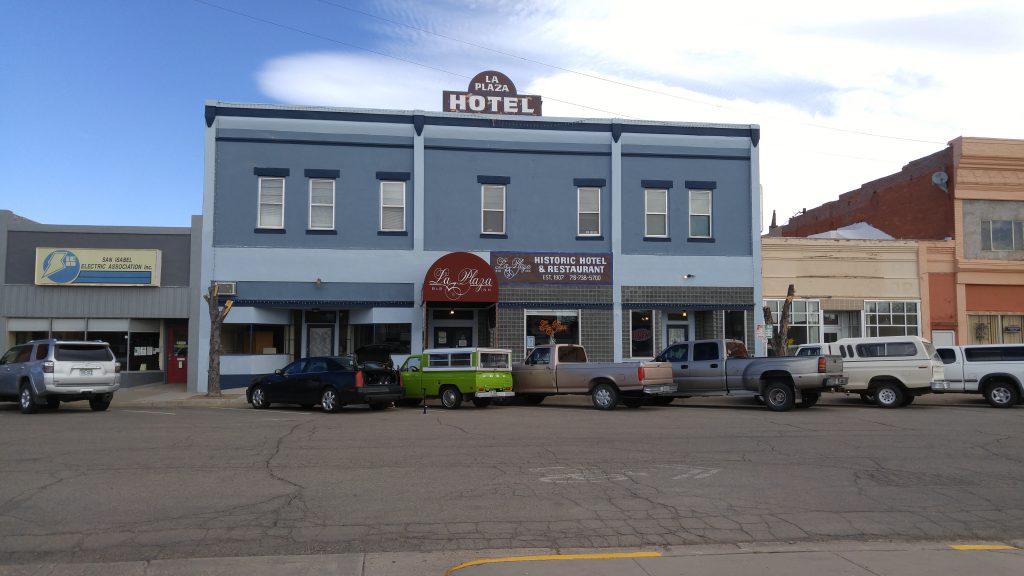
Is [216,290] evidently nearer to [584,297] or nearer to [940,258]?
[584,297]

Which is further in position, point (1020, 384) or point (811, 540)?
point (1020, 384)

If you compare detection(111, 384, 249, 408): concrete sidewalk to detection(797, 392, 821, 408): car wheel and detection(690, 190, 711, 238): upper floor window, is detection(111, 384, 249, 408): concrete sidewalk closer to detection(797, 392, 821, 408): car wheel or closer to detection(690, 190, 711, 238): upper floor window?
detection(797, 392, 821, 408): car wheel

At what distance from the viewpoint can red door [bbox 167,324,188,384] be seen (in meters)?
28.2

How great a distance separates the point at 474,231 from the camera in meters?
26.9

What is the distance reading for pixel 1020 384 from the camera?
67.4ft

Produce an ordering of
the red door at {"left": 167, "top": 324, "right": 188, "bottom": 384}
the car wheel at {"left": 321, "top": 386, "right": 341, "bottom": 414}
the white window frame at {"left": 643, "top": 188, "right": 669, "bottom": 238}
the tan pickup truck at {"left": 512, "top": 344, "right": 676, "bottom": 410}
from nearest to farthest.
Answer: the car wheel at {"left": 321, "top": 386, "right": 341, "bottom": 414}, the tan pickup truck at {"left": 512, "top": 344, "right": 676, "bottom": 410}, the white window frame at {"left": 643, "top": 188, "right": 669, "bottom": 238}, the red door at {"left": 167, "top": 324, "right": 188, "bottom": 384}

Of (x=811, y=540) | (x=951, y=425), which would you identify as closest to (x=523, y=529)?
(x=811, y=540)

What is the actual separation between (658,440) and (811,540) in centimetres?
625

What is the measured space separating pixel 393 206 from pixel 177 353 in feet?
31.6

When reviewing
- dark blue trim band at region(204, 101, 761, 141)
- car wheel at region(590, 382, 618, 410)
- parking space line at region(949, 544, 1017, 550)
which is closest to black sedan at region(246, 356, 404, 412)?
car wheel at region(590, 382, 618, 410)

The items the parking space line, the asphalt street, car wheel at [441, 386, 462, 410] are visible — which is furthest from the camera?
car wheel at [441, 386, 462, 410]

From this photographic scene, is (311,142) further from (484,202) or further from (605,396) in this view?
(605,396)

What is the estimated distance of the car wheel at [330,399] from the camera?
1919 centimetres

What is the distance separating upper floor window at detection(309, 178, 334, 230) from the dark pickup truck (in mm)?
12210
